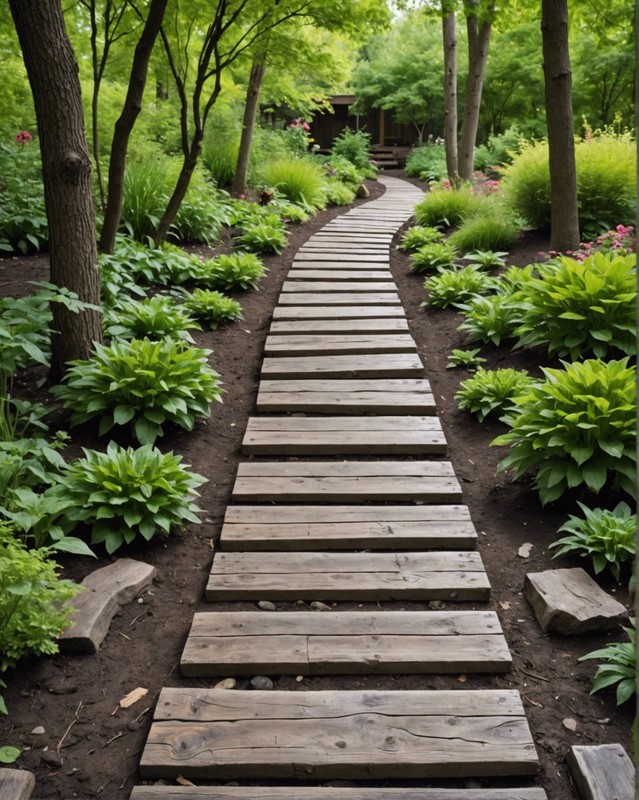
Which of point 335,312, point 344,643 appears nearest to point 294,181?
point 335,312

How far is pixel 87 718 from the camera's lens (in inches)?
105

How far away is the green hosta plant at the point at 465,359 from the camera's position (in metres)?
5.51

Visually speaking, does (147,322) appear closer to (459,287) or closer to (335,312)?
(335,312)

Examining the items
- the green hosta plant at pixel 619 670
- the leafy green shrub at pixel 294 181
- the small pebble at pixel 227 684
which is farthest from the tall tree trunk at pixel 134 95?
the leafy green shrub at pixel 294 181

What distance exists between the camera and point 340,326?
6.34 meters

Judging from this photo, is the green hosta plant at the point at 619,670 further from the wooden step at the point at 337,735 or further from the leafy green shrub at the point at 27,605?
the leafy green shrub at the point at 27,605

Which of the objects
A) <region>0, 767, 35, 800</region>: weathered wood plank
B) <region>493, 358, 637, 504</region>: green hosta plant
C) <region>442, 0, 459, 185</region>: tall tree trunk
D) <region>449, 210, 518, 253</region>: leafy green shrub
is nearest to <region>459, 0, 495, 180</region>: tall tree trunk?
<region>442, 0, 459, 185</region>: tall tree trunk

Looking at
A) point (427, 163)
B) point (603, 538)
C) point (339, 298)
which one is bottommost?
point (603, 538)

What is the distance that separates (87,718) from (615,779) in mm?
1904

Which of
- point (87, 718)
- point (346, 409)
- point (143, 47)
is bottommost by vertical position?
point (87, 718)

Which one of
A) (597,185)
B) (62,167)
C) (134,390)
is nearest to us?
(134,390)

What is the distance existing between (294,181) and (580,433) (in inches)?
357

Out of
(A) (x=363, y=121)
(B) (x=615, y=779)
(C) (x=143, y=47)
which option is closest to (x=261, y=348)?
(C) (x=143, y=47)

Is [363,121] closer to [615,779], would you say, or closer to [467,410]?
[467,410]
